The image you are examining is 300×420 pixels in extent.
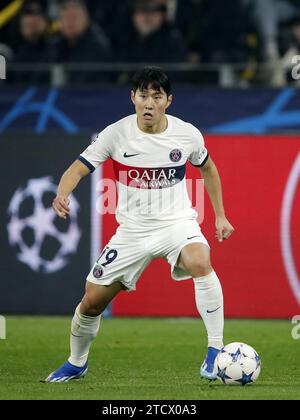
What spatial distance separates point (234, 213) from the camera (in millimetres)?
14773

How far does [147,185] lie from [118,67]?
6.92 m

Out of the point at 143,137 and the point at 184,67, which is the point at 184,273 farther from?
the point at 184,67

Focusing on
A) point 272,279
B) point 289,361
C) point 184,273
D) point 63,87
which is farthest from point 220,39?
point 184,273

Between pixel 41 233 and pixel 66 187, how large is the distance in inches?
236

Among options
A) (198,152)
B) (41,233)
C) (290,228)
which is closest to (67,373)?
(198,152)

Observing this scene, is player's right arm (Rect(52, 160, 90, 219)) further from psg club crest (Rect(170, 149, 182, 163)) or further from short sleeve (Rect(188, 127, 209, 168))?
short sleeve (Rect(188, 127, 209, 168))

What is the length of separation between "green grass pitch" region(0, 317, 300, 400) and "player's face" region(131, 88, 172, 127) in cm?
198

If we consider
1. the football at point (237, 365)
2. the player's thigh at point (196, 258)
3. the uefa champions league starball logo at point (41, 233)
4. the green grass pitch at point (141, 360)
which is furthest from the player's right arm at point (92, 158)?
the uefa champions league starball logo at point (41, 233)

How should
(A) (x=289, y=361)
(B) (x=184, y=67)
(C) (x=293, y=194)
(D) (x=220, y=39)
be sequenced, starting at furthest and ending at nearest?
(D) (x=220, y=39)
(B) (x=184, y=67)
(C) (x=293, y=194)
(A) (x=289, y=361)

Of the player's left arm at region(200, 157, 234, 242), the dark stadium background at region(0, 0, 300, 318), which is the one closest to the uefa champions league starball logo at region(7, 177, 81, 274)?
the dark stadium background at region(0, 0, 300, 318)

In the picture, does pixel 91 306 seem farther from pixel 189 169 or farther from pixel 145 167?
pixel 189 169

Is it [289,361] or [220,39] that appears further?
[220,39]

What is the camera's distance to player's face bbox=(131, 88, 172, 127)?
9.06 m

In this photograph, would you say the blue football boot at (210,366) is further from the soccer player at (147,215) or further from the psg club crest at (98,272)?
the psg club crest at (98,272)
